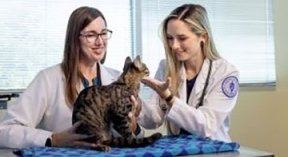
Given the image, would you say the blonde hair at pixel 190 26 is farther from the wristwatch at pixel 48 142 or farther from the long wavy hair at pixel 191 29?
the wristwatch at pixel 48 142

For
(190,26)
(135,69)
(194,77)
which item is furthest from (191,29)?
(135,69)

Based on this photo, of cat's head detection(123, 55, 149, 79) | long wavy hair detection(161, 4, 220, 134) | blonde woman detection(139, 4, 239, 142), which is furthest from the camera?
long wavy hair detection(161, 4, 220, 134)

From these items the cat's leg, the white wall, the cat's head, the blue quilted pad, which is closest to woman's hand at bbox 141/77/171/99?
the cat's head

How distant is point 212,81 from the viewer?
1772 mm

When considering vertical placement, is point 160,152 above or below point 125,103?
below

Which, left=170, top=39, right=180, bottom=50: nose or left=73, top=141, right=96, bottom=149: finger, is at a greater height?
left=170, top=39, right=180, bottom=50: nose

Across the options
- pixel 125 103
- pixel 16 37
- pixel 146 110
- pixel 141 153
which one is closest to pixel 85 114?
pixel 125 103

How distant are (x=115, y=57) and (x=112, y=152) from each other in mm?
1423

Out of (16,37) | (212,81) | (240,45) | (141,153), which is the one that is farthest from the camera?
(240,45)

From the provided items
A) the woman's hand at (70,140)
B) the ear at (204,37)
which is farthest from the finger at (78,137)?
Result: the ear at (204,37)

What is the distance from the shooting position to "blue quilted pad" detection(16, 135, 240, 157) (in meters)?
1.22

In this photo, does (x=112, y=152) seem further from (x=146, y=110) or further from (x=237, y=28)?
(x=237, y=28)

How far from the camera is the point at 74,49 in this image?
5.45 feet

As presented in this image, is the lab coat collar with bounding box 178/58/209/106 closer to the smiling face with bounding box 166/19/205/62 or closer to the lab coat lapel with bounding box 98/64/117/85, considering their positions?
the smiling face with bounding box 166/19/205/62
